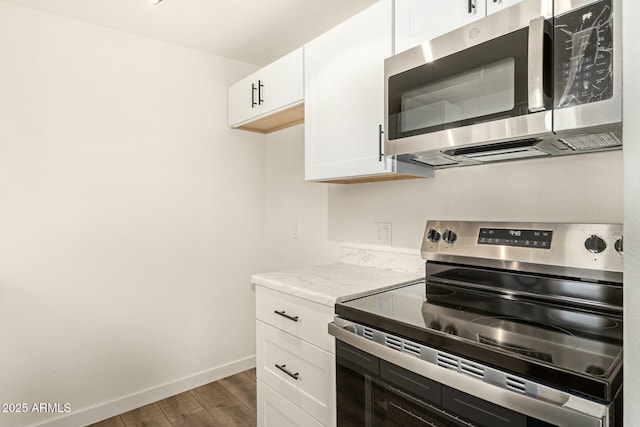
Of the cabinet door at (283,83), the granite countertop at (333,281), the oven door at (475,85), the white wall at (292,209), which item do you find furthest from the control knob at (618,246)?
the cabinet door at (283,83)

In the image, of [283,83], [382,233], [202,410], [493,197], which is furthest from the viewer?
[202,410]

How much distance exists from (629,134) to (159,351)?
2.63m

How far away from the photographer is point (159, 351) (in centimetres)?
240

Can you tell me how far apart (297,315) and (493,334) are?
2.74 feet

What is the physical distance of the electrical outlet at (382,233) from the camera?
197cm

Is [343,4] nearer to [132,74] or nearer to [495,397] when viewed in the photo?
[132,74]

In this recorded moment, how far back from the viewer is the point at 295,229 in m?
2.63

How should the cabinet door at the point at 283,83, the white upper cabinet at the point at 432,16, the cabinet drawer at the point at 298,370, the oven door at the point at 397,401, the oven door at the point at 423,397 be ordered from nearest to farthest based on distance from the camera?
the oven door at the point at 423,397 → the oven door at the point at 397,401 → the white upper cabinet at the point at 432,16 → the cabinet drawer at the point at 298,370 → the cabinet door at the point at 283,83

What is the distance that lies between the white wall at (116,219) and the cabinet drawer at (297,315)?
3.20 ft

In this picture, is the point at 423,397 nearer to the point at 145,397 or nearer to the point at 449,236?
the point at 449,236

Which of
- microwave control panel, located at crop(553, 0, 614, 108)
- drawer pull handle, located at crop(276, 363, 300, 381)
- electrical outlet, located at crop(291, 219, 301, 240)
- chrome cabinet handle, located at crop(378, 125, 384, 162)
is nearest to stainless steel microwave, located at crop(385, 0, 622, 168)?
microwave control panel, located at crop(553, 0, 614, 108)

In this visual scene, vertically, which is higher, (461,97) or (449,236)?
(461,97)

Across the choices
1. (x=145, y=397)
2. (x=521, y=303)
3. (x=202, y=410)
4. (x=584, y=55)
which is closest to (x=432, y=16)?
(x=584, y=55)

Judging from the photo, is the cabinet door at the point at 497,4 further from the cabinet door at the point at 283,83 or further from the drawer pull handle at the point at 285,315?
the drawer pull handle at the point at 285,315
